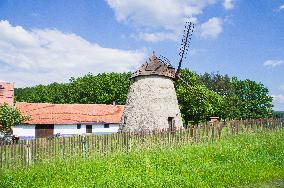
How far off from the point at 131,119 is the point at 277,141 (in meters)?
9.92

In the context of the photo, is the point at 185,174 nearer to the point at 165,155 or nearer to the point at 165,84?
the point at 165,155

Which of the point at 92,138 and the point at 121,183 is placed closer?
the point at 121,183

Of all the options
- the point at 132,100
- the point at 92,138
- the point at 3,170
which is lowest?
the point at 3,170

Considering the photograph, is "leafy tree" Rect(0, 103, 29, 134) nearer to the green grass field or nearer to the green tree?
the green grass field

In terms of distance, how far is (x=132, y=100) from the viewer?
2370cm

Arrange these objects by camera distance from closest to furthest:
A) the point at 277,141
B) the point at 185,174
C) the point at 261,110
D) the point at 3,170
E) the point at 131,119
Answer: the point at 185,174
the point at 3,170
the point at 277,141
the point at 131,119
the point at 261,110

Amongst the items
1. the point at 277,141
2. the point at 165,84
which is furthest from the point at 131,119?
the point at 277,141

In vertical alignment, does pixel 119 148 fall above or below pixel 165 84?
below

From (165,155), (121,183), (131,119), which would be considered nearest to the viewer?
(121,183)

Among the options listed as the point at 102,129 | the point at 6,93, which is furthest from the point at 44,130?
the point at 102,129

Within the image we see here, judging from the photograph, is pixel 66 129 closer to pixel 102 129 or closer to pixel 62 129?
pixel 62 129

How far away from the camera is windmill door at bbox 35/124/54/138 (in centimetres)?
4076

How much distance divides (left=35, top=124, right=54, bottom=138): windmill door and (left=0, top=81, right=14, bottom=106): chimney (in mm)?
4893

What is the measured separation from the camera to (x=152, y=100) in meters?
22.8
